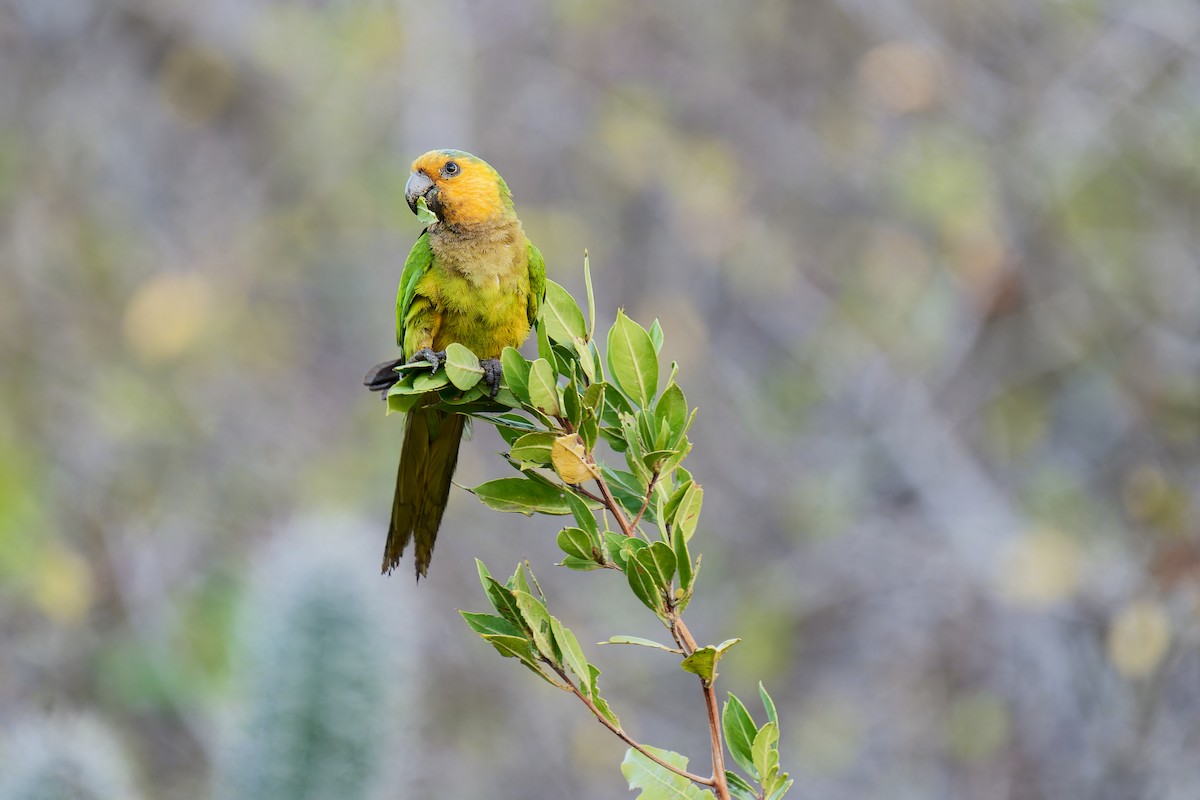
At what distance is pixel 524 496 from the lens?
4.47ft

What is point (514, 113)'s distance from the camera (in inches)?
280

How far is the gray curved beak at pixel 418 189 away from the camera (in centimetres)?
215

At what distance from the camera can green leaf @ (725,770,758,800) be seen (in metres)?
1.29

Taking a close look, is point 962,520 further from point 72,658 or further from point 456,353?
point 456,353

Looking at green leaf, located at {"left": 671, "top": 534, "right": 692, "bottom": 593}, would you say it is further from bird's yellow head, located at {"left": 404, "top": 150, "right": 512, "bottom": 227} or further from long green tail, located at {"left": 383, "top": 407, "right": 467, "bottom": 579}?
bird's yellow head, located at {"left": 404, "top": 150, "right": 512, "bottom": 227}

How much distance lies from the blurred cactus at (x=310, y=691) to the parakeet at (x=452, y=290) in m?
1.09

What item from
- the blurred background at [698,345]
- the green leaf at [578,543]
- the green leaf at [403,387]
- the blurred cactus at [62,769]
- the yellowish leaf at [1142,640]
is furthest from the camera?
the blurred background at [698,345]

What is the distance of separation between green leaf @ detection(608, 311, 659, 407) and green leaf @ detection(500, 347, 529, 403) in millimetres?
99

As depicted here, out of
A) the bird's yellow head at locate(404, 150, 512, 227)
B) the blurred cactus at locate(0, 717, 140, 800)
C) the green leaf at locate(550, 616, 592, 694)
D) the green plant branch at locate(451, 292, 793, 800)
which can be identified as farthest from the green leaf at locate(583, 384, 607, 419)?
the blurred cactus at locate(0, 717, 140, 800)

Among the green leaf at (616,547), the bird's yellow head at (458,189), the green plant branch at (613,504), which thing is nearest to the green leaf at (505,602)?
the green plant branch at (613,504)

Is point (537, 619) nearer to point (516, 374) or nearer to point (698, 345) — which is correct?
point (516, 374)

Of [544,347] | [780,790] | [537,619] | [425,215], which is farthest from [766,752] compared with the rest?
[425,215]

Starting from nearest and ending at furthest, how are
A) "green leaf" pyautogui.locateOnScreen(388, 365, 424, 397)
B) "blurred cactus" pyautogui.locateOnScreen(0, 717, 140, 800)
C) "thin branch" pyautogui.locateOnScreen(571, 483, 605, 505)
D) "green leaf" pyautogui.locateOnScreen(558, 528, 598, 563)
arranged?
"green leaf" pyautogui.locateOnScreen(558, 528, 598, 563) < "thin branch" pyautogui.locateOnScreen(571, 483, 605, 505) < "green leaf" pyautogui.locateOnScreen(388, 365, 424, 397) < "blurred cactus" pyautogui.locateOnScreen(0, 717, 140, 800)

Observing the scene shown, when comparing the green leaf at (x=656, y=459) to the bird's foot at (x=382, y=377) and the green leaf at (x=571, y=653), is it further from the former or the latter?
the bird's foot at (x=382, y=377)
